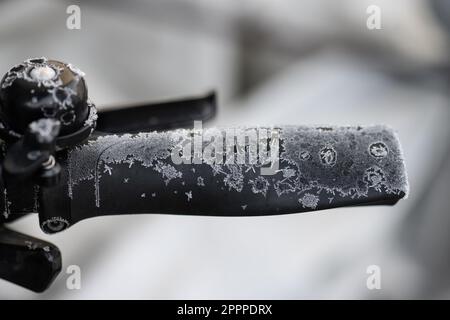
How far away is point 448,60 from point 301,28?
308 mm

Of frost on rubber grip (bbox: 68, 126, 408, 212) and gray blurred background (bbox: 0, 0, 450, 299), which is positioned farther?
gray blurred background (bbox: 0, 0, 450, 299)

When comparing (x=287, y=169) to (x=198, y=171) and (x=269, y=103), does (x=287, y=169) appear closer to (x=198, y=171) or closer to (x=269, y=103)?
(x=198, y=171)

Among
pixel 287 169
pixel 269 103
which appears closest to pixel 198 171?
pixel 287 169

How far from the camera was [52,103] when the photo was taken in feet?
0.96

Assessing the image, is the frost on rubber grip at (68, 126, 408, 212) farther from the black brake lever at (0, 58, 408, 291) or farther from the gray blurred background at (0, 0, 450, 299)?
the gray blurred background at (0, 0, 450, 299)

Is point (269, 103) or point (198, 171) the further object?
point (269, 103)

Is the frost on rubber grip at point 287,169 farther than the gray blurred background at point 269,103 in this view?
No

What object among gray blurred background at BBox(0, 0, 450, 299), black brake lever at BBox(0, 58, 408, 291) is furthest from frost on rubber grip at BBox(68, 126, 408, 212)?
gray blurred background at BBox(0, 0, 450, 299)

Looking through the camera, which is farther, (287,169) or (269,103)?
(269,103)

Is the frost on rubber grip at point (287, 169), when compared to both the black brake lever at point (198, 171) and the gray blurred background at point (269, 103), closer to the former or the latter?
the black brake lever at point (198, 171)

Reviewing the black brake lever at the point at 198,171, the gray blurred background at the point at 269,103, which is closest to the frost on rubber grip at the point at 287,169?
the black brake lever at the point at 198,171

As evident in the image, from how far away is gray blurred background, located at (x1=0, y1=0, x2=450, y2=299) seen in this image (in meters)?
0.84

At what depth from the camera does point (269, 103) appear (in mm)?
1157

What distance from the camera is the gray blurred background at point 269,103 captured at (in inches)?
32.9
